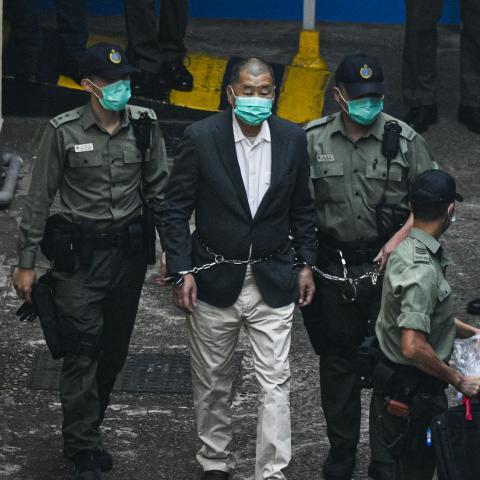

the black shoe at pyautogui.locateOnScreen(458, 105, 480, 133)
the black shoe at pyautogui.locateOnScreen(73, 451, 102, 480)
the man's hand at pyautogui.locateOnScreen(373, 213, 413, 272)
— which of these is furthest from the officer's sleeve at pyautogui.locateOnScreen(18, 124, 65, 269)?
the black shoe at pyautogui.locateOnScreen(458, 105, 480, 133)

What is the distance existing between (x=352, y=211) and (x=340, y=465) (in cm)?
125

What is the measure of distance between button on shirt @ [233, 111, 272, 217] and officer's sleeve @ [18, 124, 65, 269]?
→ 0.87 metres

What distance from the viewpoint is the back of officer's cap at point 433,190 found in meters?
5.90

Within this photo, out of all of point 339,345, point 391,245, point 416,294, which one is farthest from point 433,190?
point 339,345

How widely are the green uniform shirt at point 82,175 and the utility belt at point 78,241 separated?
0.04 m

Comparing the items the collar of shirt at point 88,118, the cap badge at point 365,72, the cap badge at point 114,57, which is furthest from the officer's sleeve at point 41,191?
the cap badge at point 365,72

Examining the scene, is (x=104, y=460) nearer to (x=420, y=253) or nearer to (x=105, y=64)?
(x=105, y=64)

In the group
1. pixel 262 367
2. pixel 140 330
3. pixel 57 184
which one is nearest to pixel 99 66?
pixel 57 184

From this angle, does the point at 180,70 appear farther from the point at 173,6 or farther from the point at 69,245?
the point at 69,245

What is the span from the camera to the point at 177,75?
12.0 m

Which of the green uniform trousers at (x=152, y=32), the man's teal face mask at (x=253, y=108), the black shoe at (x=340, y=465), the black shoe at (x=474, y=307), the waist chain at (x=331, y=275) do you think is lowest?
the black shoe at (x=340, y=465)

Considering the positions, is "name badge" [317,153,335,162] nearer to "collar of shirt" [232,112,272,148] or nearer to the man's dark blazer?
the man's dark blazer

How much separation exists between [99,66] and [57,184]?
605 millimetres

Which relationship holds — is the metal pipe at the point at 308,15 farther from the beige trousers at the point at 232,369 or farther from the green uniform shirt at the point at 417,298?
the green uniform shirt at the point at 417,298
